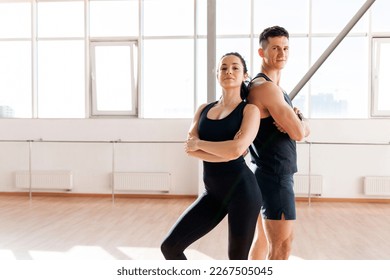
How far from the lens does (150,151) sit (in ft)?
22.5

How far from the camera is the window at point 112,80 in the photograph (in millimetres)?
7062

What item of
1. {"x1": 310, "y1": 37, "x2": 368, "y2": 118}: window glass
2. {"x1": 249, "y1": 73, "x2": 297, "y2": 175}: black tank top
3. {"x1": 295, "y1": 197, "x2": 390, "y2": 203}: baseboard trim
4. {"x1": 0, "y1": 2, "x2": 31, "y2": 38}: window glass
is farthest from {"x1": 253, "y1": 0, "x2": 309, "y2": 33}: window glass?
{"x1": 249, "y1": 73, "x2": 297, "y2": 175}: black tank top

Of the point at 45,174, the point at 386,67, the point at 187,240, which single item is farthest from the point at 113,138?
the point at 187,240

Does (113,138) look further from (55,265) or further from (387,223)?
(55,265)

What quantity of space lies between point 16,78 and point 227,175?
645 cm

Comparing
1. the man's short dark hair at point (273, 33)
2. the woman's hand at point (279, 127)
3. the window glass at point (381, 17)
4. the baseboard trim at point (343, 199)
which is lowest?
the baseboard trim at point (343, 199)

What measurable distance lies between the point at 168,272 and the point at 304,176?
514cm

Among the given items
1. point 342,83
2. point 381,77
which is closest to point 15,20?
point 342,83

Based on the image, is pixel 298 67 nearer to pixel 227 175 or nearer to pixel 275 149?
pixel 275 149

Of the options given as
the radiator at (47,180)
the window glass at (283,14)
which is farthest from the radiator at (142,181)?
the window glass at (283,14)

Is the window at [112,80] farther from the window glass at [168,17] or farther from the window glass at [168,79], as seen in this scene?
the window glass at [168,17]

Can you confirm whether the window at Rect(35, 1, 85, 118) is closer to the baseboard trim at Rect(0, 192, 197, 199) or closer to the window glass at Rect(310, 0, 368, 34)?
the baseboard trim at Rect(0, 192, 197, 199)

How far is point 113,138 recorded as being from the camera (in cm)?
693

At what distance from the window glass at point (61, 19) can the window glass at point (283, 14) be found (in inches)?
113
